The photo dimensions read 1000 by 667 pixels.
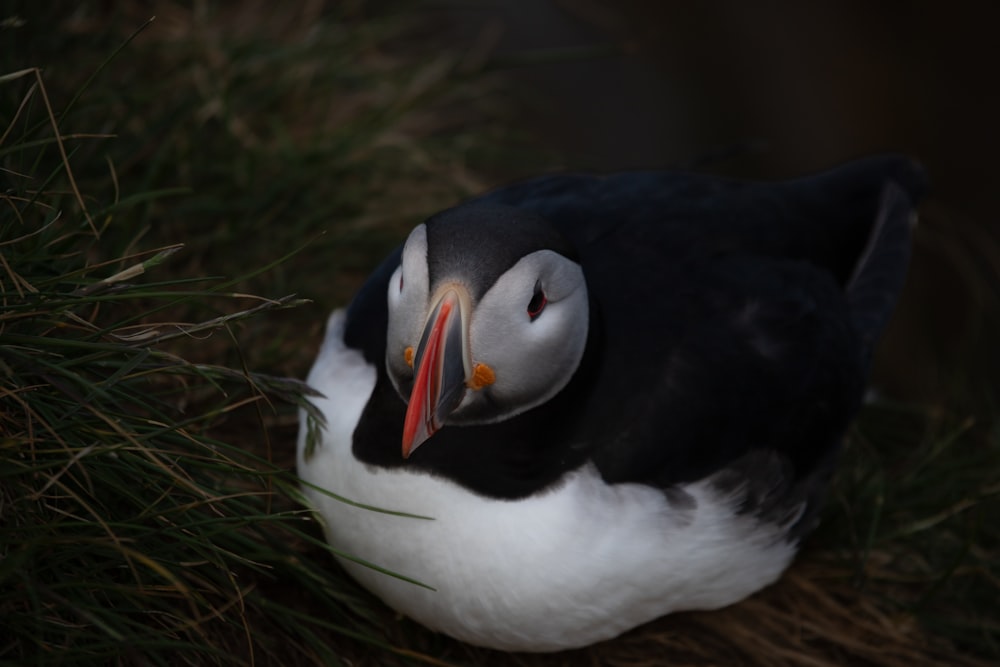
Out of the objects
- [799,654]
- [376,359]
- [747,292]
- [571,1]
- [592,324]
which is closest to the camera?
[592,324]

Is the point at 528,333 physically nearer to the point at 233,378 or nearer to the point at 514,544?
the point at 514,544

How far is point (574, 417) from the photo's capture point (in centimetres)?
260

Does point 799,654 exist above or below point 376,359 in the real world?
below

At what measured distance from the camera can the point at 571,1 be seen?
272 inches

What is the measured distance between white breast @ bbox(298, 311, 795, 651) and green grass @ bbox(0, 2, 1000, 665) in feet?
0.44

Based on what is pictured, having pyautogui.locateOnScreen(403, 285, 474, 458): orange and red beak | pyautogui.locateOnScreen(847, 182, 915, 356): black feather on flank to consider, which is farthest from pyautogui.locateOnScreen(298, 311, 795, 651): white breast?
pyautogui.locateOnScreen(847, 182, 915, 356): black feather on flank

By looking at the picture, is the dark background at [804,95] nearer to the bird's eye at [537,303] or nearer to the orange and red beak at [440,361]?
the bird's eye at [537,303]

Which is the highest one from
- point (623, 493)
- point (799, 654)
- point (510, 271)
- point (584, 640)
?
point (510, 271)

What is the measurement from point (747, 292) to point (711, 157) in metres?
1.37

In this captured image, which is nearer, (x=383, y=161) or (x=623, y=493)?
(x=623, y=493)

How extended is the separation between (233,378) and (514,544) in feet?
2.31

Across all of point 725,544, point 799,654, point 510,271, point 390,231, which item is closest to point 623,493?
point 725,544

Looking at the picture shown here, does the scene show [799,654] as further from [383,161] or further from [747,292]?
[383,161]

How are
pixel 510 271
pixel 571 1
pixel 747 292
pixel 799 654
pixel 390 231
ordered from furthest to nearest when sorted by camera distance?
pixel 571 1 → pixel 390 231 → pixel 799 654 → pixel 747 292 → pixel 510 271
